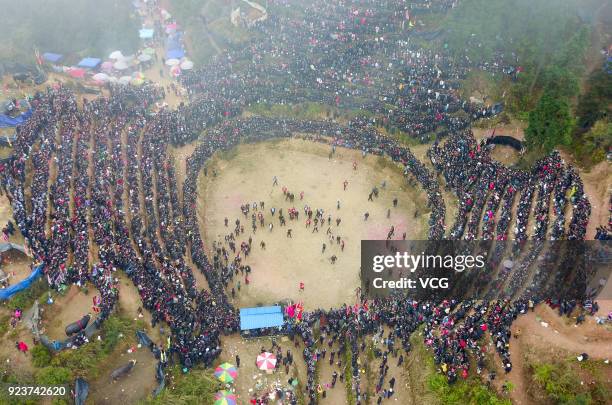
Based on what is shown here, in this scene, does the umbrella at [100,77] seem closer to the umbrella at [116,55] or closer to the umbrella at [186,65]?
the umbrella at [116,55]

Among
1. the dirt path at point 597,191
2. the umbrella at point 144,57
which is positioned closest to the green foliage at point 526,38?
the dirt path at point 597,191

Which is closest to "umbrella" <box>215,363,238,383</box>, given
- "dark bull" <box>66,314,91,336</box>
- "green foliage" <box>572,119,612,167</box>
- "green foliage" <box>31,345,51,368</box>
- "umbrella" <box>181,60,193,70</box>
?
"dark bull" <box>66,314,91,336</box>

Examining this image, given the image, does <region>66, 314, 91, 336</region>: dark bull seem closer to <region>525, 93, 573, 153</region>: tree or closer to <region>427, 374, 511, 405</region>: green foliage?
<region>427, 374, 511, 405</region>: green foliage

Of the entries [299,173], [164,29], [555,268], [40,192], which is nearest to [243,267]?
[299,173]

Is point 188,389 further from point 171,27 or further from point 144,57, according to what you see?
point 171,27

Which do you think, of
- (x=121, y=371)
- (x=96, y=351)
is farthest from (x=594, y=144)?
(x=96, y=351)

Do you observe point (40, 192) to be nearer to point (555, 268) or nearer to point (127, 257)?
point (127, 257)
